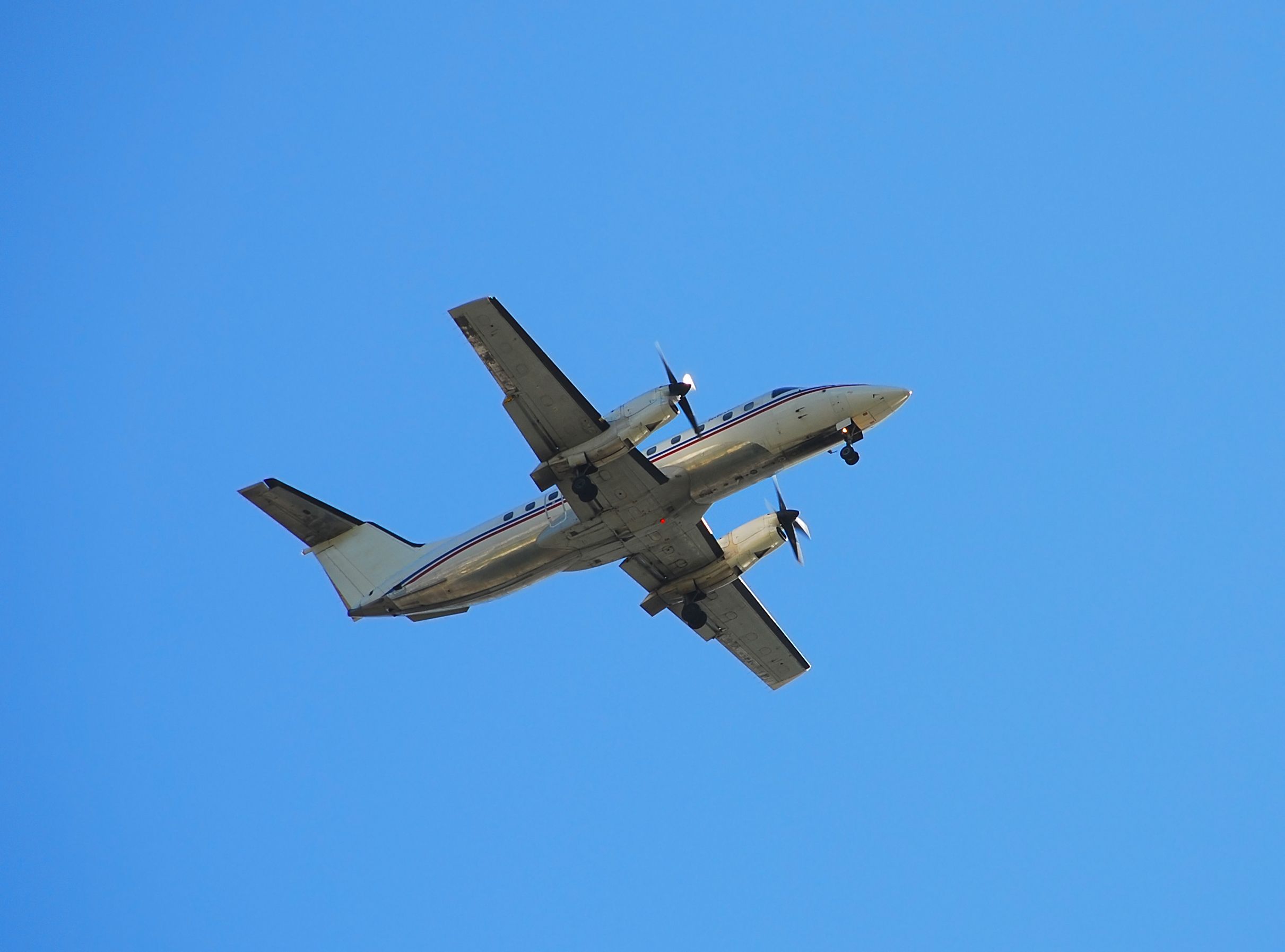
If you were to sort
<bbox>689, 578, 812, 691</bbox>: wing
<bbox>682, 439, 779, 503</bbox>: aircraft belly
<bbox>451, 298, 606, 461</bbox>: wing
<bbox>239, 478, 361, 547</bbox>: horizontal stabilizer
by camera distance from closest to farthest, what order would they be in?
<bbox>451, 298, 606, 461</bbox>: wing, <bbox>682, 439, 779, 503</bbox>: aircraft belly, <bbox>239, 478, 361, 547</bbox>: horizontal stabilizer, <bbox>689, 578, 812, 691</bbox>: wing

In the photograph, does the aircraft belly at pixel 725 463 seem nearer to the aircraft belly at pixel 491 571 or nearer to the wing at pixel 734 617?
the wing at pixel 734 617

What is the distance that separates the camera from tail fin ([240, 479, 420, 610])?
26.3 metres

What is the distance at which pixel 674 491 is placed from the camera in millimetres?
24219

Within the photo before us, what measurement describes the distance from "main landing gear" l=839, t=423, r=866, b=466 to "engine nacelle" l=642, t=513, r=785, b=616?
3.38m

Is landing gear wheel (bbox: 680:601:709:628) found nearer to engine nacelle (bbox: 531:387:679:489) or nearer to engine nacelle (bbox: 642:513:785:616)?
engine nacelle (bbox: 642:513:785:616)

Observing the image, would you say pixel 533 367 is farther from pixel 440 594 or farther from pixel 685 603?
pixel 685 603

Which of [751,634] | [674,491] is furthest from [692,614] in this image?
[674,491]

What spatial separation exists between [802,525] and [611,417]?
22.6ft

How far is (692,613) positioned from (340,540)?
817cm

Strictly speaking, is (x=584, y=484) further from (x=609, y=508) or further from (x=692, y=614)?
(x=692, y=614)

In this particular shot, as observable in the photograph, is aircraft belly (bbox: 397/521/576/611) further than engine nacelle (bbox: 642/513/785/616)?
No

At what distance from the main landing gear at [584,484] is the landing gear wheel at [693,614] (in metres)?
5.33

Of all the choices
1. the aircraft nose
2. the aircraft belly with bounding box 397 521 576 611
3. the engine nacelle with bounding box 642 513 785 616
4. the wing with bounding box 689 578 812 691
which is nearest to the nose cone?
the aircraft nose

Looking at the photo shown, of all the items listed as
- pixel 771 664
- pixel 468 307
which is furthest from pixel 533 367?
pixel 771 664
